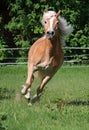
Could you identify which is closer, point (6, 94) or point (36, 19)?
point (6, 94)

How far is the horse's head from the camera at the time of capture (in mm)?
10477

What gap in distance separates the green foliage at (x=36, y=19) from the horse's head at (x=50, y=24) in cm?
1436

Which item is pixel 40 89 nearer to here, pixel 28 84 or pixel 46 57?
pixel 28 84

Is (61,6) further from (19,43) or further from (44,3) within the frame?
(19,43)

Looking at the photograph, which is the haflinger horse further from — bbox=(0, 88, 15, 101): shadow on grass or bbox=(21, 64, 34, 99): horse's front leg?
bbox=(0, 88, 15, 101): shadow on grass

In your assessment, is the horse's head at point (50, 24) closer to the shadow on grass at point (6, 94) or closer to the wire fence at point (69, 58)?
the shadow on grass at point (6, 94)

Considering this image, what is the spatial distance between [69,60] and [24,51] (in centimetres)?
230

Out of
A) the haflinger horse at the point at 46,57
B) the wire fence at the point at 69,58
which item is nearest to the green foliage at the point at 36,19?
the wire fence at the point at 69,58

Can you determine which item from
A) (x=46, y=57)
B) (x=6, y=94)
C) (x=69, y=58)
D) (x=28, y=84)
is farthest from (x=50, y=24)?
(x=69, y=58)

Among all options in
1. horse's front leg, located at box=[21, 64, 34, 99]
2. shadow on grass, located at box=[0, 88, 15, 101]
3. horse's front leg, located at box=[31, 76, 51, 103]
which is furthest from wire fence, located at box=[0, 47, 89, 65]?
horse's front leg, located at box=[21, 64, 34, 99]

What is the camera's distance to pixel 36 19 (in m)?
26.0

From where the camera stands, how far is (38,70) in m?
11.1

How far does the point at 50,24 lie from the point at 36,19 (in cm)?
1537

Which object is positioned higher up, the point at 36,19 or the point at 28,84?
the point at 28,84
